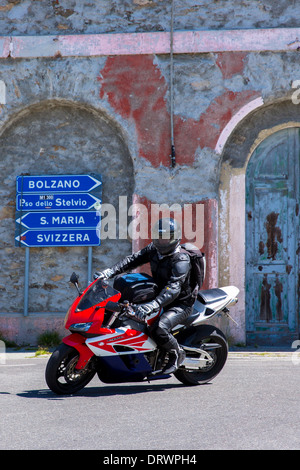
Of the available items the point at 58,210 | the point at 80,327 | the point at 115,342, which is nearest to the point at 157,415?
the point at 115,342

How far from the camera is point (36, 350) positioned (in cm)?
963

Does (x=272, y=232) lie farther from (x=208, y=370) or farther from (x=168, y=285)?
(x=168, y=285)

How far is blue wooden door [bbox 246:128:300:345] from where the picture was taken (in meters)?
10.2

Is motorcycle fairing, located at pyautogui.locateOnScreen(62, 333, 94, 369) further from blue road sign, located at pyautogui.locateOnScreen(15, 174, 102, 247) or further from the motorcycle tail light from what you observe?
blue road sign, located at pyautogui.locateOnScreen(15, 174, 102, 247)

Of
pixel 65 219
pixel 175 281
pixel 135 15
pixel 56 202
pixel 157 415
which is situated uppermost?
pixel 135 15

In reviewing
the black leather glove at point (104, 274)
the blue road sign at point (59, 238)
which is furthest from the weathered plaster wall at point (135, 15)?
the black leather glove at point (104, 274)

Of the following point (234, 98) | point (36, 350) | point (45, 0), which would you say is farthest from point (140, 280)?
point (45, 0)

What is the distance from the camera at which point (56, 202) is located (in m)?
10.1

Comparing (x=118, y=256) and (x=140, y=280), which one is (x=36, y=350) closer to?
(x=118, y=256)

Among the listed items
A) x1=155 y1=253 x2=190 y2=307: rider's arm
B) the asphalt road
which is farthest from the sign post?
x1=155 y1=253 x2=190 y2=307: rider's arm

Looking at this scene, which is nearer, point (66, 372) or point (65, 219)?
point (66, 372)

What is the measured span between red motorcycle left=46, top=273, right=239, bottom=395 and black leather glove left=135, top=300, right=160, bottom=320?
0.18 ft

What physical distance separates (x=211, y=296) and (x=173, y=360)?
32.8 inches

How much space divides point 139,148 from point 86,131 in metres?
0.87
